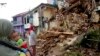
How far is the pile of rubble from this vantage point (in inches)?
802

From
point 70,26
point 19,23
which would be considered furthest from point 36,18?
point 70,26

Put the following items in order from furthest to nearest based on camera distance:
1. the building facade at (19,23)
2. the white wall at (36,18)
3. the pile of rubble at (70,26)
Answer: the building facade at (19,23) < the white wall at (36,18) < the pile of rubble at (70,26)

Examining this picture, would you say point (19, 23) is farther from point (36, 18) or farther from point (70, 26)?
point (70, 26)

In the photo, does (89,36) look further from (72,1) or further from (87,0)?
(72,1)

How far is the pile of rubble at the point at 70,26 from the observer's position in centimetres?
2038


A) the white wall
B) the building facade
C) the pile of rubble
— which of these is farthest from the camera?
the building facade

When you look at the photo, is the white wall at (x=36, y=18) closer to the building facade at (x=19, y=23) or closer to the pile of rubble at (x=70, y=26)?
the building facade at (x=19, y=23)

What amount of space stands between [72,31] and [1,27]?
18.6m

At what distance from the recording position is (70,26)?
22500mm

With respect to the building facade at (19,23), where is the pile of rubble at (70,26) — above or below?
above

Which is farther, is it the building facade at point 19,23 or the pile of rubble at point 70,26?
the building facade at point 19,23

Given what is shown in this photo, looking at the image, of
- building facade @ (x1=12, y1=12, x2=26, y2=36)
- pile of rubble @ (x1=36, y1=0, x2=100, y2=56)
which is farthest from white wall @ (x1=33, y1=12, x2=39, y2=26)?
pile of rubble @ (x1=36, y1=0, x2=100, y2=56)

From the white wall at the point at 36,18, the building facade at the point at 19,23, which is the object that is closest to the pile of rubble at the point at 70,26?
the white wall at the point at 36,18

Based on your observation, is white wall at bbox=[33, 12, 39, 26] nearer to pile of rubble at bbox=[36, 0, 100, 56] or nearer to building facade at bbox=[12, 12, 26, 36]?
building facade at bbox=[12, 12, 26, 36]
